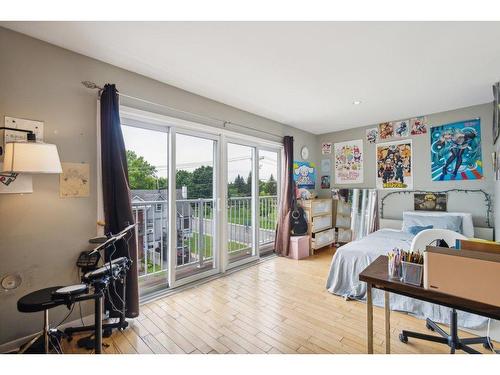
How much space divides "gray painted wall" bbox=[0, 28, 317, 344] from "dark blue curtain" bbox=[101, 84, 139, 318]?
0.38 ft

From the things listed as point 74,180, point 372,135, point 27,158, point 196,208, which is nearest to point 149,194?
point 196,208

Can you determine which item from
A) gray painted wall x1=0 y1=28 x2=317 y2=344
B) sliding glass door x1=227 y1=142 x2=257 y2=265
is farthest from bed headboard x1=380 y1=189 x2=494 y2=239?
gray painted wall x1=0 y1=28 x2=317 y2=344

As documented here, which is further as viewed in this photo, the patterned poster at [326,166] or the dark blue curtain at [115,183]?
the patterned poster at [326,166]

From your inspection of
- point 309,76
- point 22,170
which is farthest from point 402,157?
point 22,170

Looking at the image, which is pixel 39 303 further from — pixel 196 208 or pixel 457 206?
pixel 457 206

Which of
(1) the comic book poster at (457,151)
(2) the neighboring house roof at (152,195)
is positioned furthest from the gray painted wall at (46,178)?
(1) the comic book poster at (457,151)

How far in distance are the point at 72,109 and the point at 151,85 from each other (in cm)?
80

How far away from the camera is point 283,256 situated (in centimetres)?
395

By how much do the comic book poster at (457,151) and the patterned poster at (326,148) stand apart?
174 cm

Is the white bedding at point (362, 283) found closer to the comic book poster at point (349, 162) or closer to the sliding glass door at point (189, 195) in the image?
the sliding glass door at point (189, 195)

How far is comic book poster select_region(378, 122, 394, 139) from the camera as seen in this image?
13.1 feet

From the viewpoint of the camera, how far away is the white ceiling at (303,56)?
1.62 metres
